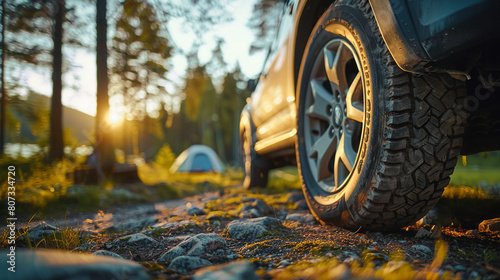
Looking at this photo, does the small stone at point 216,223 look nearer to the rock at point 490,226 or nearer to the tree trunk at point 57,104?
the rock at point 490,226

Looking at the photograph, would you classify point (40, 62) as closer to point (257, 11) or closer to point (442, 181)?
point (257, 11)

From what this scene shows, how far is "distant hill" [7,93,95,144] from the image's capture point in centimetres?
489

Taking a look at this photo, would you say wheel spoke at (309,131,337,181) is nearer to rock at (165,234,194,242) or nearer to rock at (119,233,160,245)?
rock at (165,234,194,242)

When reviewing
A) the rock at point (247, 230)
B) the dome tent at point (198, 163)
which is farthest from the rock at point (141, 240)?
the dome tent at point (198, 163)

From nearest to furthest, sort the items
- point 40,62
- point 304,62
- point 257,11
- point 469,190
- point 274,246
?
point 274,246
point 304,62
point 469,190
point 257,11
point 40,62

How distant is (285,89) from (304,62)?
57 cm

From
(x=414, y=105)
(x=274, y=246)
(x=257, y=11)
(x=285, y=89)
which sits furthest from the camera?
(x=257, y=11)

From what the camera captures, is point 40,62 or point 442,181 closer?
point 442,181

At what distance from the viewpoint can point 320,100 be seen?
7.10ft

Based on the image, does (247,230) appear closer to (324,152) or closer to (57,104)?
(324,152)

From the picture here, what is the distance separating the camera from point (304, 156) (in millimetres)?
2348

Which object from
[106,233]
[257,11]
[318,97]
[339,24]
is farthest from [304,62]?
[257,11]

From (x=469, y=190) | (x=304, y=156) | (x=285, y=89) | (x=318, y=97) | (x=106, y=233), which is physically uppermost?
(x=285, y=89)

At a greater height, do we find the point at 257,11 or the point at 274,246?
the point at 257,11
